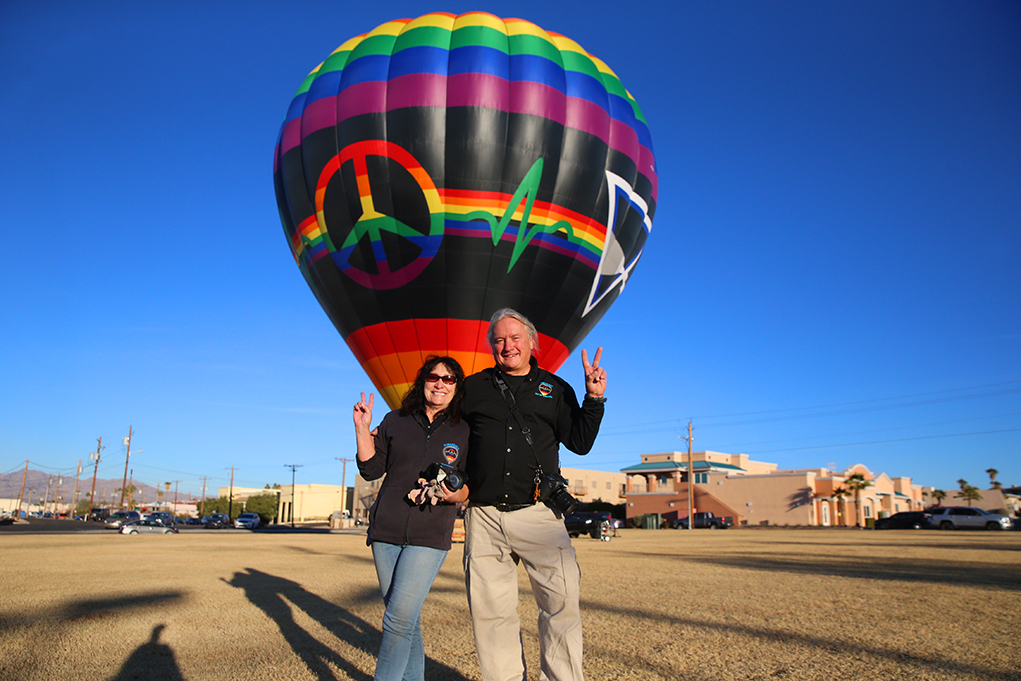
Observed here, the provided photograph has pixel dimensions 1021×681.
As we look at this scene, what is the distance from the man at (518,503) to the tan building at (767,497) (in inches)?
2315

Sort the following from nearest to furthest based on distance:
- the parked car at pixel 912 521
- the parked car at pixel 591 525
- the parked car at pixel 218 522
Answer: the parked car at pixel 591 525
the parked car at pixel 912 521
the parked car at pixel 218 522

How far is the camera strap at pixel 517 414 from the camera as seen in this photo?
12.7 feet

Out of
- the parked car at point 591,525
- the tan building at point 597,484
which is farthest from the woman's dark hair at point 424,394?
the tan building at point 597,484

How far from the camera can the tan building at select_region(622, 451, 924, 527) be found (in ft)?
205

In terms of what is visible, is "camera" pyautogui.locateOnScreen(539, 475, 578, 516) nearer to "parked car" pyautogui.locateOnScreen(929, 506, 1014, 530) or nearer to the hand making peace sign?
the hand making peace sign

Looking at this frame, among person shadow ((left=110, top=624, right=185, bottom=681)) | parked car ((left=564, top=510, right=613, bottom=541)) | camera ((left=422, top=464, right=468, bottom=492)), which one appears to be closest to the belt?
camera ((left=422, top=464, right=468, bottom=492))

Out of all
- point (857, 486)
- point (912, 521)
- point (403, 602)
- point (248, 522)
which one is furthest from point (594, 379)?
point (857, 486)

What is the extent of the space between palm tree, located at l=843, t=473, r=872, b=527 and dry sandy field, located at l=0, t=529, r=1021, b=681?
56.6 m

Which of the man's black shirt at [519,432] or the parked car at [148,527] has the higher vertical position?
the man's black shirt at [519,432]

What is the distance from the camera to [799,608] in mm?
7258

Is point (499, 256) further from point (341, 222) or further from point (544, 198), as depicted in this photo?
point (341, 222)

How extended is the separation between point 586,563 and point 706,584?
13.9ft

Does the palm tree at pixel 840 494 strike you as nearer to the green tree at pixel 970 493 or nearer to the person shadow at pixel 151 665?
the green tree at pixel 970 493

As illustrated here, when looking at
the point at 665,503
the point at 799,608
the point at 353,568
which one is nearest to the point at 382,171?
the point at 353,568
